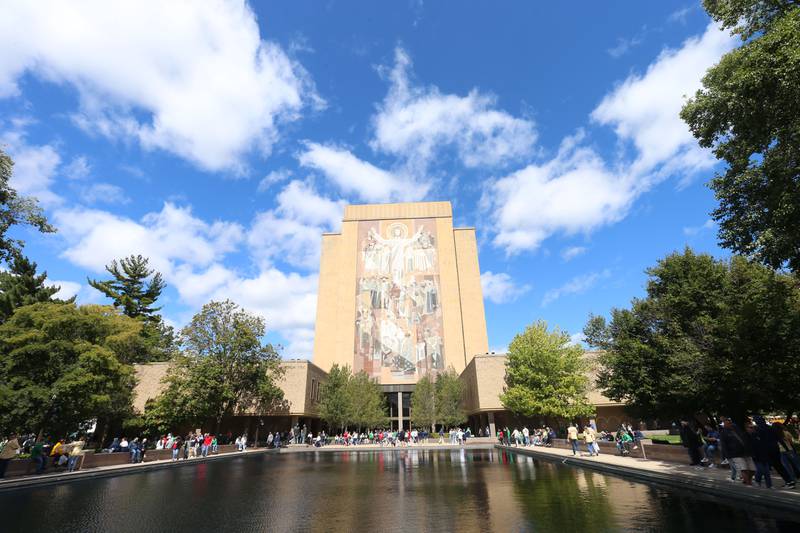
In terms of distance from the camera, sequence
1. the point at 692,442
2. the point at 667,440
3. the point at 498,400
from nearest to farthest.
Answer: the point at 692,442
the point at 667,440
the point at 498,400

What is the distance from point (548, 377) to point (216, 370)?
→ 28.5m

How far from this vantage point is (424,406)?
50.1 metres

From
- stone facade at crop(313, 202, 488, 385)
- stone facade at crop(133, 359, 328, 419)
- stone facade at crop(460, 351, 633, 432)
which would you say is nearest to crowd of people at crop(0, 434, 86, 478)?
stone facade at crop(133, 359, 328, 419)

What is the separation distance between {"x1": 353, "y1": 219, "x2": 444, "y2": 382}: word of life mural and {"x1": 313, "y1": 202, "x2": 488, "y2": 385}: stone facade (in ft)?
0.50

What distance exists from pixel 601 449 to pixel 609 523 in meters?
18.4

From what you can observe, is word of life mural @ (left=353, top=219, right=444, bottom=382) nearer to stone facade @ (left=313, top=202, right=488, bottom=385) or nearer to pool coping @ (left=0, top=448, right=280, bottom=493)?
stone facade @ (left=313, top=202, right=488, bottom=385)

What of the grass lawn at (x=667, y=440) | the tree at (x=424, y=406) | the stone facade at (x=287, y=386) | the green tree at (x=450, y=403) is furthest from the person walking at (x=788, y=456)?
the stone facade at (x=287, y=386)

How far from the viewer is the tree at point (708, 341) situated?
15.3 m

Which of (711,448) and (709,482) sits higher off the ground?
(711,448)

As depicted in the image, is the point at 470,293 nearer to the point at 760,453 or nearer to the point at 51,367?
the point at 51,367

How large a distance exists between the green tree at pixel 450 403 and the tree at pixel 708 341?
80.3 ft

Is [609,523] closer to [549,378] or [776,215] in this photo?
[776,215]

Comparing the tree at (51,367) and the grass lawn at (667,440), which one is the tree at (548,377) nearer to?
the grass lawn at (667,440)

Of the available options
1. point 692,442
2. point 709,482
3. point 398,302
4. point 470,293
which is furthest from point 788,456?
point 470,293
